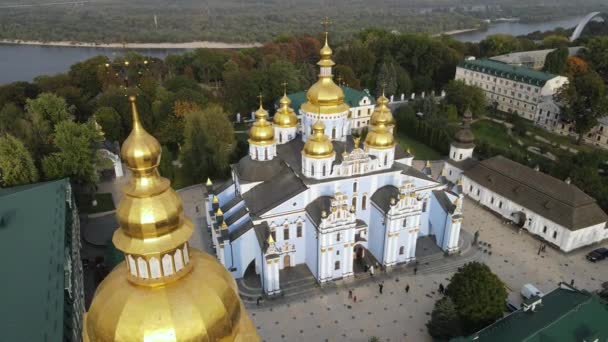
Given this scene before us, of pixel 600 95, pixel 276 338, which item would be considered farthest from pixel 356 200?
pixel 600 95

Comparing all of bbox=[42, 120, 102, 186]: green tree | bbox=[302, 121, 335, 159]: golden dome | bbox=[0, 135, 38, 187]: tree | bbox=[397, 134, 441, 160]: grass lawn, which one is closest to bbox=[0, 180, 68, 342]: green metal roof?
bbox=[0, 135, 38, 187]: tree

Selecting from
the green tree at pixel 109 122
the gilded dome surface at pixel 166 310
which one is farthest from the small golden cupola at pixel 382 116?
the green tree at pixel 109 122

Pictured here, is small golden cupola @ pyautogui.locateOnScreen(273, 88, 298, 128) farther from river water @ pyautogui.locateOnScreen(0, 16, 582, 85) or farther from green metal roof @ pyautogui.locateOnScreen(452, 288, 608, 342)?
river water @ pyautogui.locateOnScreen(0, 16, 582, 85)

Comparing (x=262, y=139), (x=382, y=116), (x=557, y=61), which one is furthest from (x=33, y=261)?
(x=557, y=61)

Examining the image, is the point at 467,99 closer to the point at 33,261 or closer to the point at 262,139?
the point at 262,139

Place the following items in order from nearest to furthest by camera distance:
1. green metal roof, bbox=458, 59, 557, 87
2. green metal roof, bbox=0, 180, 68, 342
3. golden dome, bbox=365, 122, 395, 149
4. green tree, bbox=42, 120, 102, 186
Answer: green metal roof, bbox=0, 180, 68, 342 → golden dome, bbox=365, 122, 395, 149 → green tree, bbox=42, 120, 102, 186 → green metal roof, bbox=458, 59, 557, 87

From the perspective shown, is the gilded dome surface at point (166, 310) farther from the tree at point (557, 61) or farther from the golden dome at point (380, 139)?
the tree at point (557, 61)

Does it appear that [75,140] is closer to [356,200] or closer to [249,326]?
[356,200]
